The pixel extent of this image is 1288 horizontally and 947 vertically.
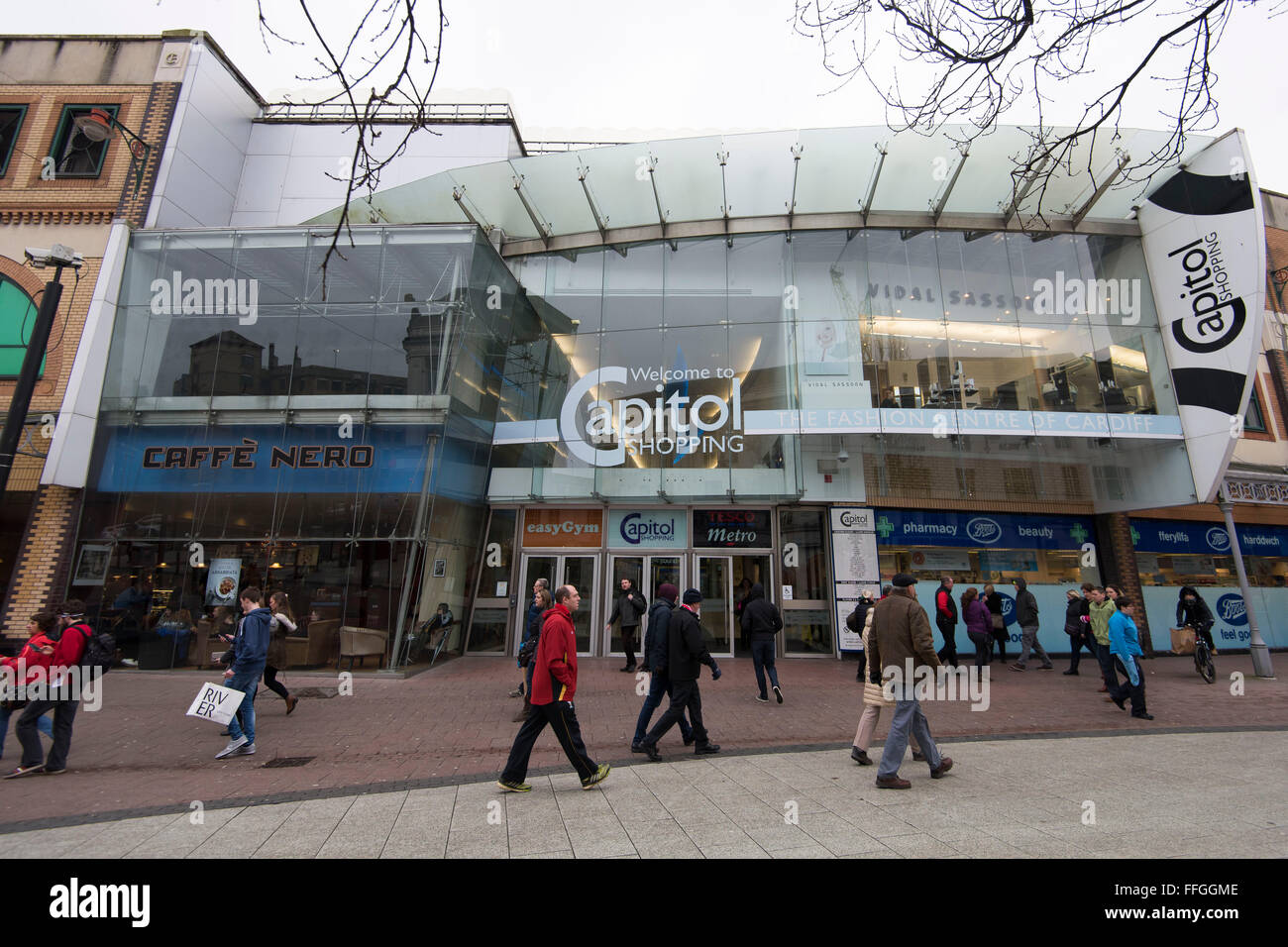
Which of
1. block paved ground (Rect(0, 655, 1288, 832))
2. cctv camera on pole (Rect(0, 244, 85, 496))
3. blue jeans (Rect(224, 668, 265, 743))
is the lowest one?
block paved ground (Rect(0, 655, 1288, 832))

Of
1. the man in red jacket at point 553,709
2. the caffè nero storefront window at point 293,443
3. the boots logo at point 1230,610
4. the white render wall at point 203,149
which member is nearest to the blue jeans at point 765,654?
the man in red jacket at point 553,709

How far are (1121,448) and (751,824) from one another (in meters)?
14.7

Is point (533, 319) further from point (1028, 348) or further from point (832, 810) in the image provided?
point (832, 810)

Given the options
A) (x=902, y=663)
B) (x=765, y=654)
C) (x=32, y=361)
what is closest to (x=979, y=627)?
(x=765, y=654)

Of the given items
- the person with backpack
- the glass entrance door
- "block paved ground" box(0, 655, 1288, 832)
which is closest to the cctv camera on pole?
"block paved ground" box(0, 655, 1288, 832)

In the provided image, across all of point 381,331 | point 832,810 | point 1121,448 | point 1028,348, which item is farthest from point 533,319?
point 1121,448

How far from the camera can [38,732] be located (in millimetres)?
5633

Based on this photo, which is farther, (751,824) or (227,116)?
(227,116)

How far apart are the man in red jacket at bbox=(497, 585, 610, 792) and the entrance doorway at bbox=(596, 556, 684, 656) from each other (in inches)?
340

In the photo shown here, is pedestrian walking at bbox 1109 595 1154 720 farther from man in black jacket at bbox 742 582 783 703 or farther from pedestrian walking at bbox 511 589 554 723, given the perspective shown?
pedestrian walking at bbox 511 589 554 723

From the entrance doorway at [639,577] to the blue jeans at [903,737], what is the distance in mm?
8614

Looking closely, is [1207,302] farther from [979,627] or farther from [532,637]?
[532,637]

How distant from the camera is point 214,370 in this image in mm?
12734

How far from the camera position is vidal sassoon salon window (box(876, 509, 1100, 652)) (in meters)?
13.8
